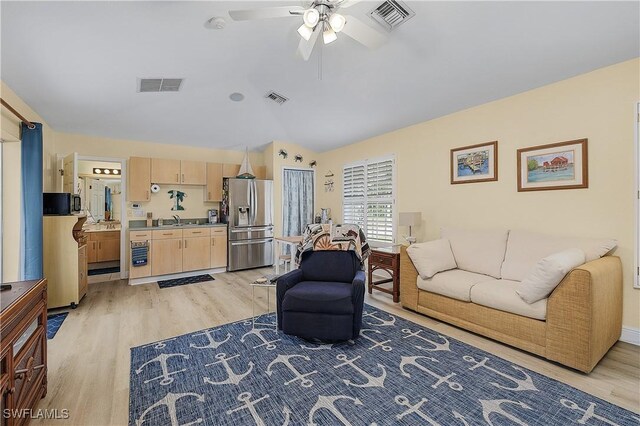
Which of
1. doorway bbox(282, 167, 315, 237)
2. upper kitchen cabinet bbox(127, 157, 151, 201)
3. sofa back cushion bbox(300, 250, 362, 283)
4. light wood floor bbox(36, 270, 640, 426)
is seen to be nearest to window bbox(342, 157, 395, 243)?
doorway bbox(282, 167, 315, 237)

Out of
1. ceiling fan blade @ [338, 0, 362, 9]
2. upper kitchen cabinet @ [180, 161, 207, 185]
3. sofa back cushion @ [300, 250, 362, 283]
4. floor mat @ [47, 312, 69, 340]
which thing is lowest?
floor mat @ [47, 312, 69, 340]

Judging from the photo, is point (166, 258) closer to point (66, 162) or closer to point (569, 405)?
point (66, 162)

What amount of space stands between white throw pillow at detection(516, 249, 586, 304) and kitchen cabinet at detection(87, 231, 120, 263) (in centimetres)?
716

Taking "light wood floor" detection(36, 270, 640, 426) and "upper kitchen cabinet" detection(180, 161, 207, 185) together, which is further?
"upper kitchen cabinet" detection(180, 161, 207, 185)

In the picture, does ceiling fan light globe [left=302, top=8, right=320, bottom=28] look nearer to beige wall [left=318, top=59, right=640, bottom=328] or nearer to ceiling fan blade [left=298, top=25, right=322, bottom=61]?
ceiling fan blade [left=298, top=25, right=322, bottom=61]

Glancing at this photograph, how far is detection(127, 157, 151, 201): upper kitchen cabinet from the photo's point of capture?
195 inches

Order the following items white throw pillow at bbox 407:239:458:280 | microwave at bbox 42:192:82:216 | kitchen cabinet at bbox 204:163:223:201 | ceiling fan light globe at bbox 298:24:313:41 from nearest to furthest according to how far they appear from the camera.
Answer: ceiling fan light globe at bbox 298:24:313:41 → white throw pillow at bbox 407:239:458:280 → microwave at bbox 42:192:82:216 → kitchen cabinet at bbox 204:163:223:201

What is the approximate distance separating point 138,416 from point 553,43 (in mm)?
4318

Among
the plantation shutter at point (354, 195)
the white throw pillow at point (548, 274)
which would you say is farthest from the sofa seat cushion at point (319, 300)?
the plantation shutter at point (354, 195)

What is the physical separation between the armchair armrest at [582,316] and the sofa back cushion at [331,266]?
1.75m

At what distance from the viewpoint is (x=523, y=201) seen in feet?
10.5

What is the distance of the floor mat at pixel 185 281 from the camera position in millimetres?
4711

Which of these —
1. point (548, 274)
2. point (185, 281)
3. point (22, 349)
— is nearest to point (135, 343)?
point (22, 349)

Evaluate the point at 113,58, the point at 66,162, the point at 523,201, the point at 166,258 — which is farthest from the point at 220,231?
the point at 523,201
